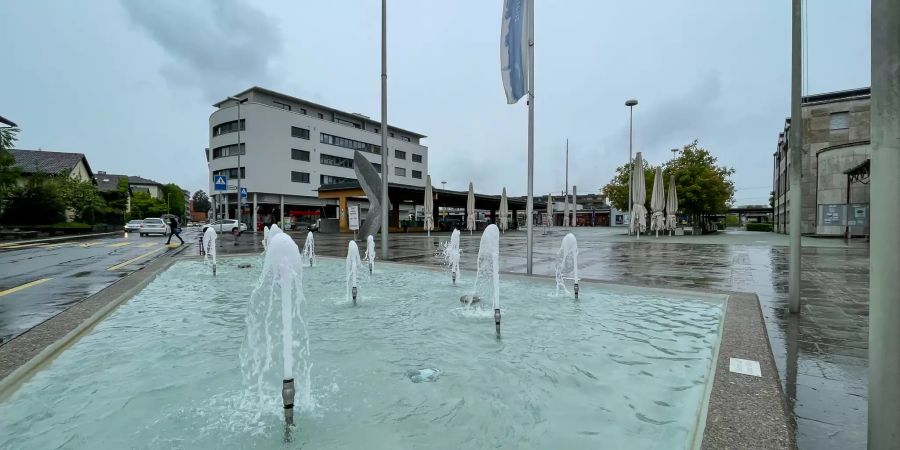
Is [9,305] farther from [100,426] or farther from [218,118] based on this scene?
[218,118]

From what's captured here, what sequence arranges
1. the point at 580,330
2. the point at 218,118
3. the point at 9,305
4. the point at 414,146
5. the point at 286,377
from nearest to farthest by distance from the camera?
the point at 286,377 → the point at 580,330 → the point at 9,305 → the point at 218,118 → the point at 414,146

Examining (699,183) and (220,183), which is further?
(699,183)

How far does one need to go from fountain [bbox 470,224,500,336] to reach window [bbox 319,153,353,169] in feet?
160

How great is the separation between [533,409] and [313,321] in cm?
371

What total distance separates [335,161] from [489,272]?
51.4 m

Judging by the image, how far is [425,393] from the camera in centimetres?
341

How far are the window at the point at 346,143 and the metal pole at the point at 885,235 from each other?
56871 millimetres

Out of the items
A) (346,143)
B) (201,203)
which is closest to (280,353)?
(346,143)

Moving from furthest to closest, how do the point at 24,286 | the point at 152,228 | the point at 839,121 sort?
the point at 152,228 → the point at 839,121 → the point at 24,286

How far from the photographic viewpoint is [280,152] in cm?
4916

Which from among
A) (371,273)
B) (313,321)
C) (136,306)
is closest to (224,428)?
(313,321)

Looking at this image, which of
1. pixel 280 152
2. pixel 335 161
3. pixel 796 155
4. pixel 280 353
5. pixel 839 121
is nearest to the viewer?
pixel 280 353

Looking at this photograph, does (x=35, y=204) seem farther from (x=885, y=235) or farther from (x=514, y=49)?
(x=885, y=235)

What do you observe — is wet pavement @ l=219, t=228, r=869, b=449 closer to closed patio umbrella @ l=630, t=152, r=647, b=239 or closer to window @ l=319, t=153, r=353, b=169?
closed patio umbrella @ l=630, t=152, r=647, b=239
